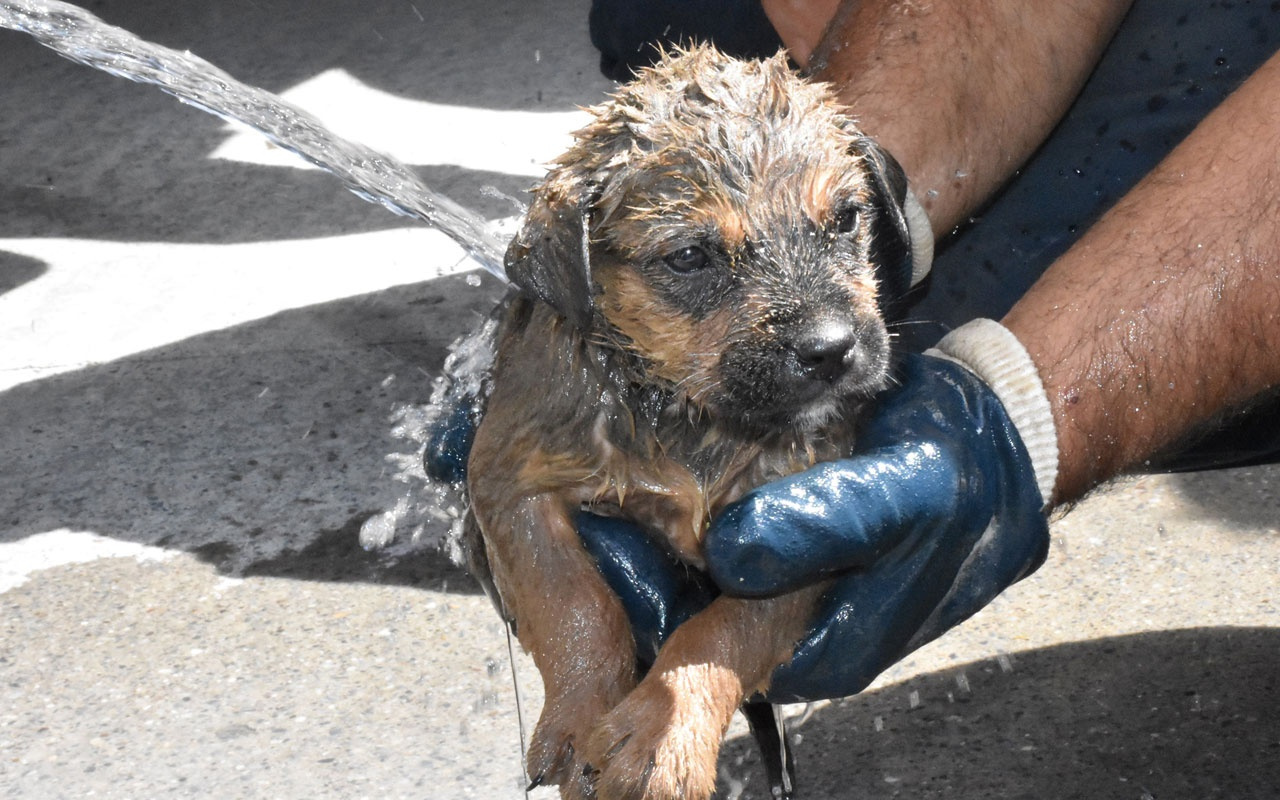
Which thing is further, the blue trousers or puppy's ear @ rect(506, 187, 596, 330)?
the blue trousers

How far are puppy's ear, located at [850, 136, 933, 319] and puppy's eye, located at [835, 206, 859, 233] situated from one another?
213 millimetres

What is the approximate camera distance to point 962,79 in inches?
205

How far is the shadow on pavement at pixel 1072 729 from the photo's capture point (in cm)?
457

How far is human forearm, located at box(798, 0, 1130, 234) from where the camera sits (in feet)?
16.5

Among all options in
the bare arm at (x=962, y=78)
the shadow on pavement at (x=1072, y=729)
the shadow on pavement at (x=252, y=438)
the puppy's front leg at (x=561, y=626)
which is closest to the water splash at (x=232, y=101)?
the shadow on pavement at (x=252, y=438)

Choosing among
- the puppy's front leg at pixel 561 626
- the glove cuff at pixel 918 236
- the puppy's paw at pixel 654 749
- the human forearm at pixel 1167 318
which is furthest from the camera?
the glove cuff at pixel 918 236

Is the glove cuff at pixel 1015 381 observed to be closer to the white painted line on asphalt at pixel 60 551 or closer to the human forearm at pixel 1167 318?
the human forearm at pixel 1167 318

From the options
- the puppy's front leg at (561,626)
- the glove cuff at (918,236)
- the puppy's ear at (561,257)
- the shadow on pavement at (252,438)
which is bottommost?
the shadow on pavement at (252,438)

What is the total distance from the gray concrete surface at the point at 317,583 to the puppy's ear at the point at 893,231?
1.50 meters

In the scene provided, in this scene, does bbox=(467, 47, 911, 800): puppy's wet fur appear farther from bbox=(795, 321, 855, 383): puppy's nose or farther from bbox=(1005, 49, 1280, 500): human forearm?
bbox=(1005, 49, 1280, 500): human forearm

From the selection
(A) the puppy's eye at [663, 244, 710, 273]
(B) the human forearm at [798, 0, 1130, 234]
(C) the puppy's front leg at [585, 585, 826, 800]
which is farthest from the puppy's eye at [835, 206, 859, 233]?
(B) the human forearm at [798, 0, 1130, 234]

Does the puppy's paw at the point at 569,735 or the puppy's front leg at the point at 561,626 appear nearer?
the puppy's paw at the point at 569,735

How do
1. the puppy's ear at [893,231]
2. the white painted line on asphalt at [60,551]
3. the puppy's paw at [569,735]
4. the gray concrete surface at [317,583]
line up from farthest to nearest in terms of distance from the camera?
the white painted line on asphalt at [60,551]
the gray concrete surface at [317,583]
the puppy's ear at [893,231]
the puppy's paw at [569,735]

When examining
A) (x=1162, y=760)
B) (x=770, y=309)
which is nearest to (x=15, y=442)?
(x=770, y=309)
